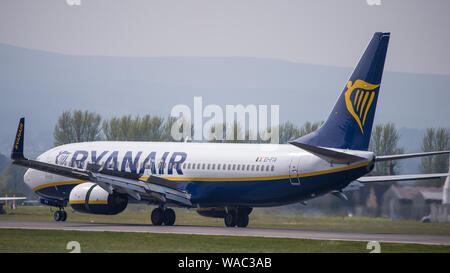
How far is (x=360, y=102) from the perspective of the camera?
3566cm

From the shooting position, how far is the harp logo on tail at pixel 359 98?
35.5m

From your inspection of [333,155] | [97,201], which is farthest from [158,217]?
[333,155]

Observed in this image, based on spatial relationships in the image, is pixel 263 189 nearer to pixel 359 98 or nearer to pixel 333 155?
pixel 333 155

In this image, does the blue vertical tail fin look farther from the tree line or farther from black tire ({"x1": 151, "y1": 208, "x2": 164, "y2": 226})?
the tree line

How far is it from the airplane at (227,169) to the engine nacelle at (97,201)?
0.05 meters

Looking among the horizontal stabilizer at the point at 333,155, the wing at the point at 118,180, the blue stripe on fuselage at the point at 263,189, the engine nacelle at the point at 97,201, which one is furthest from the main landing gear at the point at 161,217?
the horizontal stabilizer at the point at 333,155

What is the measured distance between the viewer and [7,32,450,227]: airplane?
117 ft

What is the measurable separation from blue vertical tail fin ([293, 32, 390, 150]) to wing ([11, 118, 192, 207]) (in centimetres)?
981

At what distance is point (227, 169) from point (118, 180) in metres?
5.54

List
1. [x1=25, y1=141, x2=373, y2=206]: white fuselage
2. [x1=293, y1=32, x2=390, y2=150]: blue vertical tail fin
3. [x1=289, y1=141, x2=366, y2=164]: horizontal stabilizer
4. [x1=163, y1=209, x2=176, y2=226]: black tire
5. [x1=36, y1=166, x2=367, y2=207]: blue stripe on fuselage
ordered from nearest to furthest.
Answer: [x1=289, y1=141, x2=366, y2=164]: horizontal stabilizer, [x1=293, y1=32, x2=390, y2=150]: blue vertical tail fin, [x1=36, y1=166, x2=367, y2=207]: blue stripe on fuselage, [x1=25, y1=141, x2=373, y2=206]: white fuselage, [x1=163, y1=209, x2=176, y2=226]: black tire

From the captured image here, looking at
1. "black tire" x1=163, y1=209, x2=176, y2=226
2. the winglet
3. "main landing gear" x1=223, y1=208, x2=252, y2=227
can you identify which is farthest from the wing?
"main landing gear" x1=223, y1=208, x2=252, y2=227
